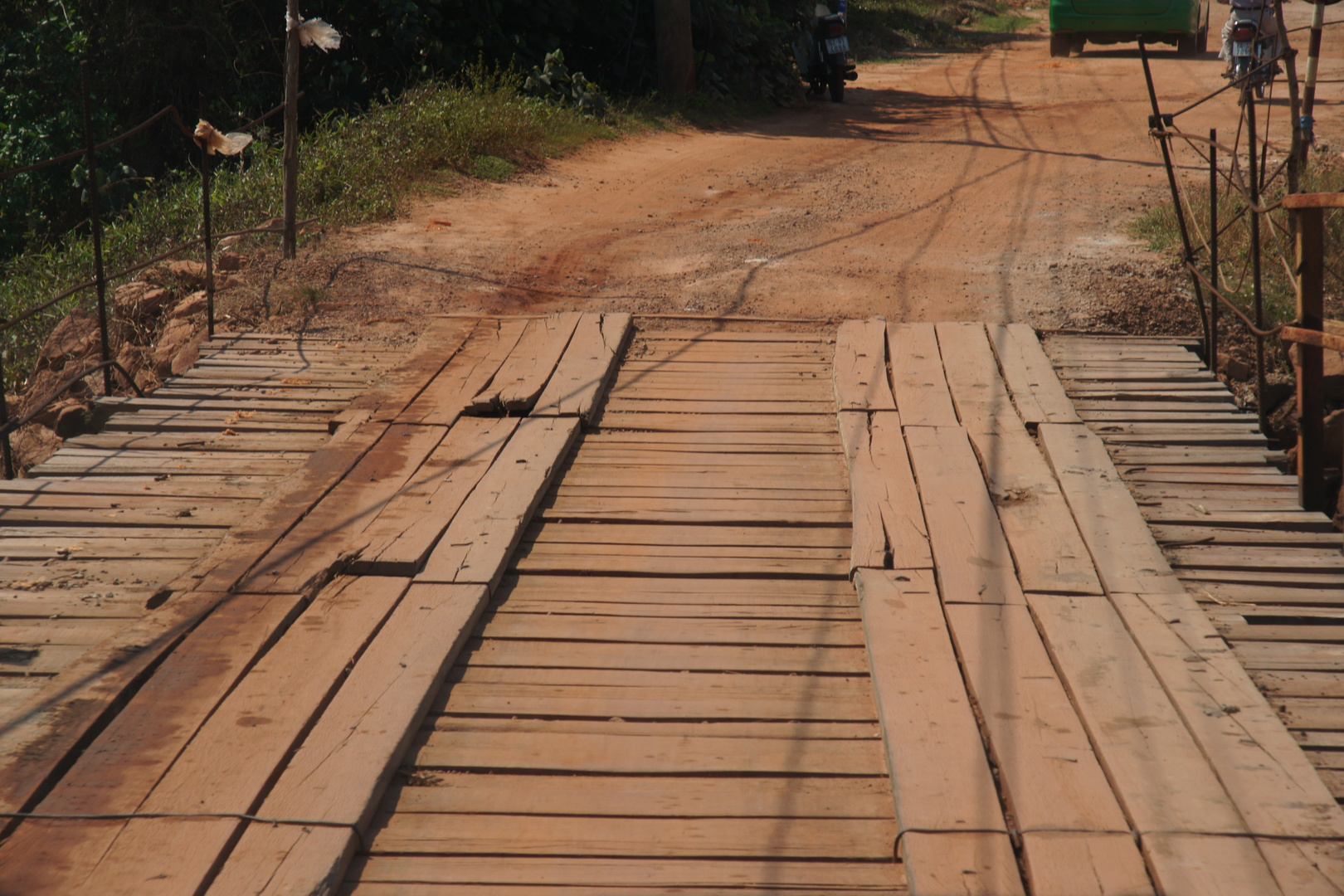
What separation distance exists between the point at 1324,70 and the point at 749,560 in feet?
51.8

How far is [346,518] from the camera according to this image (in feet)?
12.4

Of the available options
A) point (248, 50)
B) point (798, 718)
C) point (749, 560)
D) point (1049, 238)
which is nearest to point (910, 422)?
point (749, 560)

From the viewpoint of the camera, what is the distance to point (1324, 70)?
51.2 ft

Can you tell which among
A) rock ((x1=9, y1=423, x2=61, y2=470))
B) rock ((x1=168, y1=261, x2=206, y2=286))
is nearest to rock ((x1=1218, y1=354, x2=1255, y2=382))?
rock ((x1=168, y1=261, x2=206, y2=286))

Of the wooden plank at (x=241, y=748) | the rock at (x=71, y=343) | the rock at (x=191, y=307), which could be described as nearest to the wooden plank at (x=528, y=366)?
the wooden plank at (x=241, y=748)

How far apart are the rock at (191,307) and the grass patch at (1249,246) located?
216 inches

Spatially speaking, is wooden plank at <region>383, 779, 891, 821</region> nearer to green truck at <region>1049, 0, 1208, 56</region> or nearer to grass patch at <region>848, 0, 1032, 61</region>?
green truck at <region>1049, 0, 1208, 56</region>

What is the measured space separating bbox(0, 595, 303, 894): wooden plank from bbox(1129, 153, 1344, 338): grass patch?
17.0 feet

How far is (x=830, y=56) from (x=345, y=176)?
8.47 metres

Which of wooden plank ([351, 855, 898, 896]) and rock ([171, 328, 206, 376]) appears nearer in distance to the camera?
wooden plank ([351, 855, 898, 896])

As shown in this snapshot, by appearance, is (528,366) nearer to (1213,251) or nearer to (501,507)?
(501,507)

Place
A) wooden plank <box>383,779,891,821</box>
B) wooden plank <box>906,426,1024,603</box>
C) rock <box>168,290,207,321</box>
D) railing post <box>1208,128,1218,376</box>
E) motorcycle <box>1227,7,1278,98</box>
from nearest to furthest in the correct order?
wooden plank <box>383,779,891,821</box> → wooden plank <box>906,426,1024,603</box> → railing post <box>1208,128,1218,376</box> → rock <box>168,290,207,321</box> → motorcycle <box>1227,7,1278,98</box>

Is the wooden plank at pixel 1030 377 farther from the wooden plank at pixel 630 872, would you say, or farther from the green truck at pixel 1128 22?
the green truck at pixel 1128 22

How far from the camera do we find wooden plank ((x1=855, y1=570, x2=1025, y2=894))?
2.25 m
